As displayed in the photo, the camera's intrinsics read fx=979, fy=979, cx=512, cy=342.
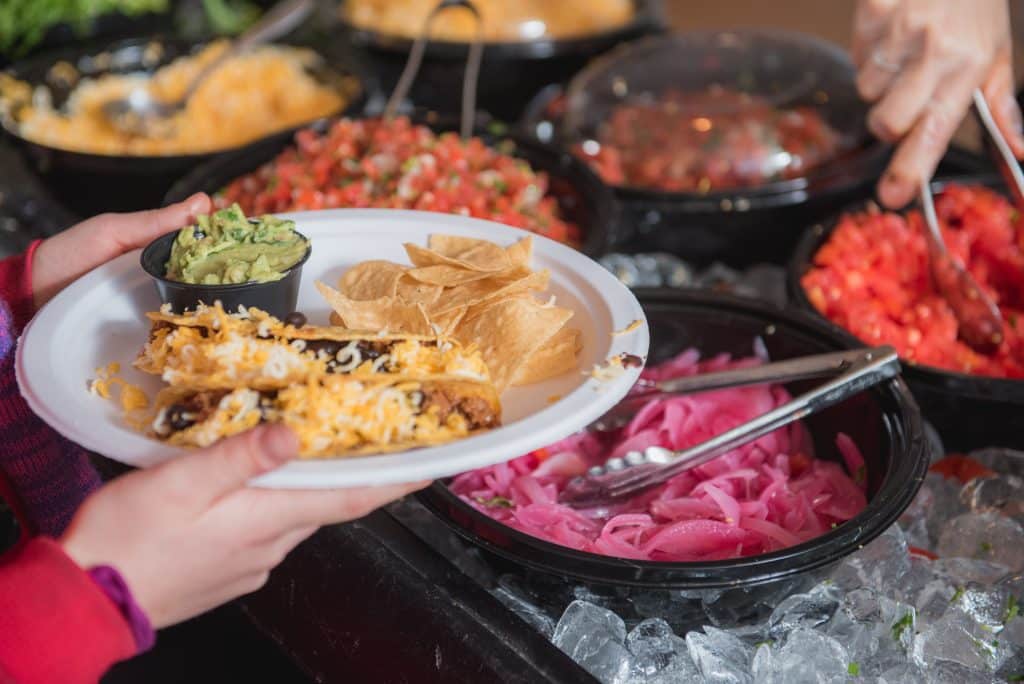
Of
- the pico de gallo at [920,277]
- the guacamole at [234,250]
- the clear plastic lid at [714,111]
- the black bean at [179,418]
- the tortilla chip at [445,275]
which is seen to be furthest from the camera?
the clear plastic lid at [714,111]

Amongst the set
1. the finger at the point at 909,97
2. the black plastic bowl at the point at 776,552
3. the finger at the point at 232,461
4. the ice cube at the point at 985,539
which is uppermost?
the finger at the point at 232,461

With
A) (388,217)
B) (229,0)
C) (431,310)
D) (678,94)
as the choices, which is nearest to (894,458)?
(431,310)

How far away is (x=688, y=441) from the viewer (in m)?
1.74

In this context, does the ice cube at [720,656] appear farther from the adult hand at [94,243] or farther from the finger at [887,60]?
the finger at [887,60]

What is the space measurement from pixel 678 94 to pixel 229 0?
267 centimetres

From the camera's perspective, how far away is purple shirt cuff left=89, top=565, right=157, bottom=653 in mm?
1077

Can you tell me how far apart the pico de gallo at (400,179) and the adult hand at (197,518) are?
112cm

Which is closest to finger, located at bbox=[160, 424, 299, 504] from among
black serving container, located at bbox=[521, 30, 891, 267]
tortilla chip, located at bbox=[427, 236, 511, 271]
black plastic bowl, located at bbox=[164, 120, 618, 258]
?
tortilla chip, located at bbox=[427, 236, 511, 271]

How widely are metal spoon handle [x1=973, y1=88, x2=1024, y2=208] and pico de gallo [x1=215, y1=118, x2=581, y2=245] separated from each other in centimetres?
93

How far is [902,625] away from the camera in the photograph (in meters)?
1.46

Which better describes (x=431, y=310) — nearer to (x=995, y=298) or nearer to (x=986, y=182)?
Answer: (x=995, y=298)

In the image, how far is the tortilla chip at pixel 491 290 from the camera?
1.49 m

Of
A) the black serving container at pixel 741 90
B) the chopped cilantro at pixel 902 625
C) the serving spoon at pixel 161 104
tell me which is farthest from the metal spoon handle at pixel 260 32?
the chopped cilantro at pixel 902 625

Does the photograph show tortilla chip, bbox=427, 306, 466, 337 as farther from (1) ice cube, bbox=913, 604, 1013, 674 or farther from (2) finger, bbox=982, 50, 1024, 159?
(2) finger, bbox=982, 50, 1024, 159
